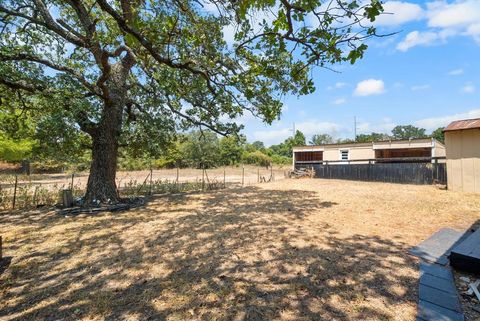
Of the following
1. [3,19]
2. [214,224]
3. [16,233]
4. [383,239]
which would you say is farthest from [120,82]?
[383,239]

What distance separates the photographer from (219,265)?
3814 mm

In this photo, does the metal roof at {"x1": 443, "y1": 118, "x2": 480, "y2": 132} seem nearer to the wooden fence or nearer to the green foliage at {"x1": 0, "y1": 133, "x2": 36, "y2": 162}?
the wooden fence

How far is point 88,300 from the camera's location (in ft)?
9.59

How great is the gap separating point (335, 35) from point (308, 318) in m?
2.90

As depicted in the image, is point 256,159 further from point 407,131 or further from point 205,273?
point 407,131

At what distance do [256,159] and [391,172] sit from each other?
23426mm

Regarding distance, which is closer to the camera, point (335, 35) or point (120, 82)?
point (335, 35)

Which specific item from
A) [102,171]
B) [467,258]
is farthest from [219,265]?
[102,171]

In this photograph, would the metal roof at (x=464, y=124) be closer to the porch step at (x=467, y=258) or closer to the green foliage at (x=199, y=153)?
the porch step at (x=467, y=258)

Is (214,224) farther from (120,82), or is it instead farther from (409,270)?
(120,82)

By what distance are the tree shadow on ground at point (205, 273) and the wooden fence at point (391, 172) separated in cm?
978

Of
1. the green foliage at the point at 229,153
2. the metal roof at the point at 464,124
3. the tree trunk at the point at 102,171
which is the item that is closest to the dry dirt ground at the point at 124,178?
the tree trunk at the point at 102,171

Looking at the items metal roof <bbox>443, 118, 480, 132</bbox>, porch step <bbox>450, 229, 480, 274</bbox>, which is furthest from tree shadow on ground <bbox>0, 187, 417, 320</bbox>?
metal roof <bbox>443, 118, 480, 132</bbox>

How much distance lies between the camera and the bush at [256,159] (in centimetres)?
3706
